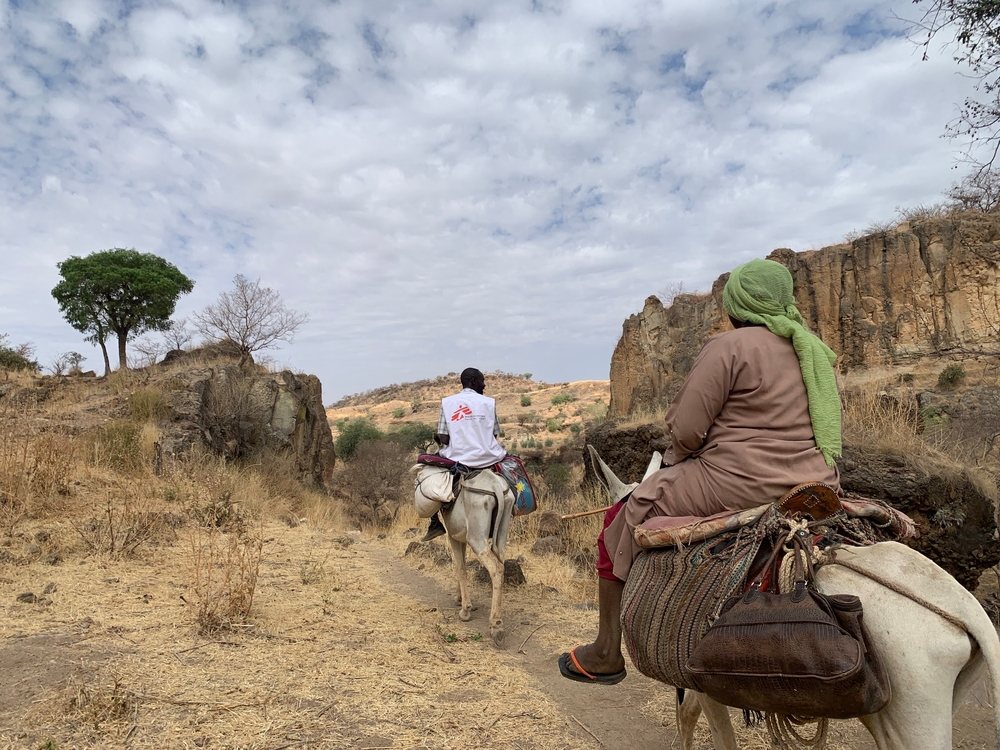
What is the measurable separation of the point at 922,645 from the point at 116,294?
30.7 m

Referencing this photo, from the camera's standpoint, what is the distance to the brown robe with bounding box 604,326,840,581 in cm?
263

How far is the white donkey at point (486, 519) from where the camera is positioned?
600 centimetres

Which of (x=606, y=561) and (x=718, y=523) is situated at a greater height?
(x=718, y=523)

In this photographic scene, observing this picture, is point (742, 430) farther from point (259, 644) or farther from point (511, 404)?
point (511, 404)

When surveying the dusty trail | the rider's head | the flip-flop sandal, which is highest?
the rider's head

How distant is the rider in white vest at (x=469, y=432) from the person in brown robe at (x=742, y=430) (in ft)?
11.6

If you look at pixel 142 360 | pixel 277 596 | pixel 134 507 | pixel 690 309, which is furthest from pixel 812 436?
pixel 690 309

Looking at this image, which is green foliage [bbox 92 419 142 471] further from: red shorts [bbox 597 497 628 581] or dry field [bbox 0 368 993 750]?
red shorts [bbox 597 497 628 581]

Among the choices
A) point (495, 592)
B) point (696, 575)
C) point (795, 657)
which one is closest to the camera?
point (795, 657)

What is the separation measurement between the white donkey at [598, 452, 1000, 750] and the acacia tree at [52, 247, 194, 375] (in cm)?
2895

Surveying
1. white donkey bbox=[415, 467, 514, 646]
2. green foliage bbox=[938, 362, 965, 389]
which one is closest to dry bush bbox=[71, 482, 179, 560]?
white donkey bbox=[415, 467, 514, 646]

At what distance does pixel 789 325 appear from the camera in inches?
107

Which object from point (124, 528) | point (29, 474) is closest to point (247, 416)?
point (29, 474)

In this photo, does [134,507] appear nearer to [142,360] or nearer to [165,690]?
[165,690]
